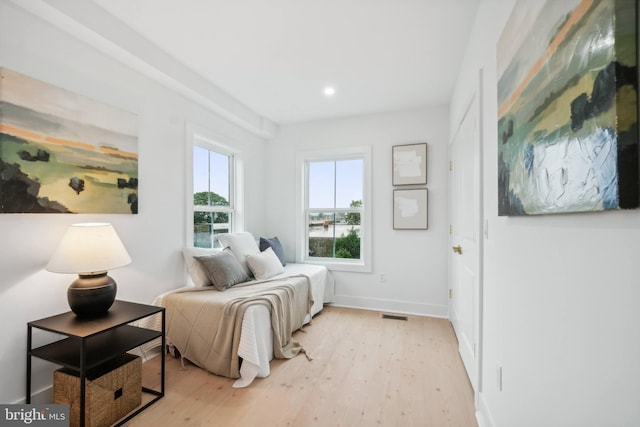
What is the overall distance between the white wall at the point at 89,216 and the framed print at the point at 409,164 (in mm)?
2177

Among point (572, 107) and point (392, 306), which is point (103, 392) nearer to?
point (572, 107)

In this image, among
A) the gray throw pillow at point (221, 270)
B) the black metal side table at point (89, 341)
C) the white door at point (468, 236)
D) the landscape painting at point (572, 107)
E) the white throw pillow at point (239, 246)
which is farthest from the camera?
the white throw pillow at point (239, 246)

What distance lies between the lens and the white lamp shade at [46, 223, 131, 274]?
1738 millimetres

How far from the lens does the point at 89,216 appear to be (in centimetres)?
209

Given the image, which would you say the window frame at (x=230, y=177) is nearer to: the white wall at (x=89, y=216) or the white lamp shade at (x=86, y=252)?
the white wall at (x=89, y=216)

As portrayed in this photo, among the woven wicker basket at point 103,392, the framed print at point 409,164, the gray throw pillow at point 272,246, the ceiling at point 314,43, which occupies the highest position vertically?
the ceiling at point 314,43

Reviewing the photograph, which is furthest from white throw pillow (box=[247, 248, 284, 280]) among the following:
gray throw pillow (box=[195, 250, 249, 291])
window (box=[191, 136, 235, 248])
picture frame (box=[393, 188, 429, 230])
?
picture frame (box=[393, 188, 429, 230])

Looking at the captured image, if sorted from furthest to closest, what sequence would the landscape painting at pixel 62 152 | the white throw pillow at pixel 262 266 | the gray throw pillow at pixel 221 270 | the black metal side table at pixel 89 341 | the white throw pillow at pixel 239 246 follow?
the white throw pillow at pixel 239 246
the white throw pillow at pixel 262 266
the gray throw pillow at pixel 221 270
the landscape painting at pixel 62 152
the black metal side table at pixel 89 341

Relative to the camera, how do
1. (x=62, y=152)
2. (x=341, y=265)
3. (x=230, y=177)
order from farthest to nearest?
(x=341, y=265) < (x=230, y=177) < (x=62, y=152)

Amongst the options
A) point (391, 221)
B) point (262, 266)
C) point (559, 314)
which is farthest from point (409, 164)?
point (559, 314)

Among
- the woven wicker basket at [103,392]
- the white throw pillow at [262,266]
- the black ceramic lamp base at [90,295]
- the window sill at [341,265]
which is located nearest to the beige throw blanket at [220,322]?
the white throw pillow at [262,266]

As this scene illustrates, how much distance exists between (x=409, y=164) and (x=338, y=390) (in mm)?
2645

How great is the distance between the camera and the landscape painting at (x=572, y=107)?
57cm

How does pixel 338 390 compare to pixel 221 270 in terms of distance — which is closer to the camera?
pixel 338 390
